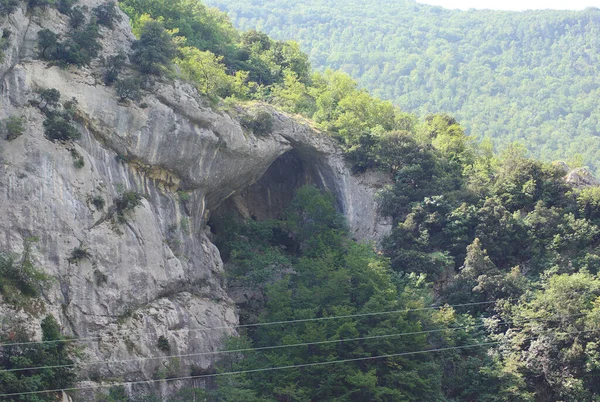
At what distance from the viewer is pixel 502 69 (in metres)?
120

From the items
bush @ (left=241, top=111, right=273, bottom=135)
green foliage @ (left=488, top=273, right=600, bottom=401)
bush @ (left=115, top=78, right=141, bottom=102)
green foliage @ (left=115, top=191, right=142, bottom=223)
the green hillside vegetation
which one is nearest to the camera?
the green hillside vegetation

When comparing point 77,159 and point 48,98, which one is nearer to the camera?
point 77,159

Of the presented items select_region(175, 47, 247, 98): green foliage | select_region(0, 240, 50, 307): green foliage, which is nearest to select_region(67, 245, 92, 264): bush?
select_region(0, 240, 50, 307): green foliage

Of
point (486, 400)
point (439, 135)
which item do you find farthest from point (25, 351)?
point (439, 135)

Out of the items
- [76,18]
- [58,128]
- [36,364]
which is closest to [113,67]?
[76,18]

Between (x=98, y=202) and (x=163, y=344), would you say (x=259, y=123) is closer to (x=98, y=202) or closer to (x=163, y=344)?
(x=98, y=202)

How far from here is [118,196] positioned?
109 ft

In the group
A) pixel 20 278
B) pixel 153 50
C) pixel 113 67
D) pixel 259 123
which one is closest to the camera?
pixel 20 278

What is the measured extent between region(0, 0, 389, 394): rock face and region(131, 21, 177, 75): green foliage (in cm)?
77

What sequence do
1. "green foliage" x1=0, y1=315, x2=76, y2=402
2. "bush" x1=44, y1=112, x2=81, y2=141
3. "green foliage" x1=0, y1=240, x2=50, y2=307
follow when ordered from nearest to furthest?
1. "green foliage" x1=0, y1=315, x2=76, y2=402
2. "green foliage" x1=0, y1=240, x2=50, y2=307
3. "bush" x1=44, y1=112, x2=81, y2=141

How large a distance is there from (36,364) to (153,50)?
1506 centimetres

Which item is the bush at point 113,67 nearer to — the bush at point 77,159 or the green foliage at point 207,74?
the bush at point 77,159

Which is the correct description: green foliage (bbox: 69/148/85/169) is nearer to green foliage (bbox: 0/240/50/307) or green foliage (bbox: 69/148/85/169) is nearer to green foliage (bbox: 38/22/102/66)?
green foliage (bbox: 0/240/50/307)

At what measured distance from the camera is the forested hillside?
4026 inches
